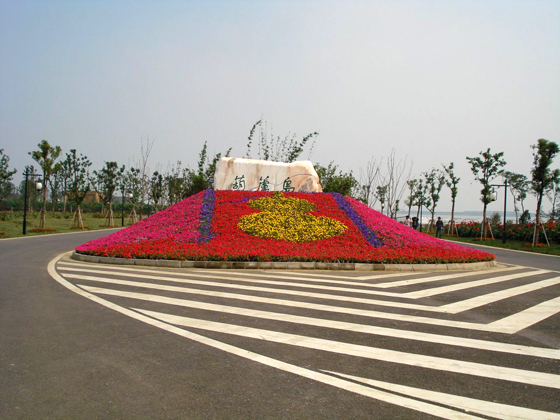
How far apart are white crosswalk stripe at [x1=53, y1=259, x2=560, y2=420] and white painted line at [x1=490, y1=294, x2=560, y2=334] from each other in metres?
0.02

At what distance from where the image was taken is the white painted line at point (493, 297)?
644cm

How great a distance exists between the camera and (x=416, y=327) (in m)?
5.28

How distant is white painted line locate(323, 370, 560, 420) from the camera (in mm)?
3031

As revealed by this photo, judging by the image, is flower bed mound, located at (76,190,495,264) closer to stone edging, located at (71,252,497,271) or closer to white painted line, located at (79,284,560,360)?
stone edging, located at (71,252,497,271)

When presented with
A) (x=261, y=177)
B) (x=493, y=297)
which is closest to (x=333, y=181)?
(x=261, y=177)

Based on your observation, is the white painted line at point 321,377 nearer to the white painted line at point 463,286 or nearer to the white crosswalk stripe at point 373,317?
the white crosswalk stripe at point 373,317

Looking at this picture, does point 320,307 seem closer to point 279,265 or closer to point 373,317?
point 373,317

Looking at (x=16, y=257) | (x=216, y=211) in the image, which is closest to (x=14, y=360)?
(x=16, y=257)

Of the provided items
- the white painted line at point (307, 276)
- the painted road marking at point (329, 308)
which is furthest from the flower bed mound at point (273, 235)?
the painted road marking at point (329, 308)

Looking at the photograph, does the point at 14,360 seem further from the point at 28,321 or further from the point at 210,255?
the point at 210,255

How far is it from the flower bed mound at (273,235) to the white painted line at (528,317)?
14.4 feet

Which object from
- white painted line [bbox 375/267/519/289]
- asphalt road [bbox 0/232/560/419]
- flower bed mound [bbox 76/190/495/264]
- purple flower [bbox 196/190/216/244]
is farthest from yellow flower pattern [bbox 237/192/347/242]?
asphalt road [bbox 0/232/560/419]

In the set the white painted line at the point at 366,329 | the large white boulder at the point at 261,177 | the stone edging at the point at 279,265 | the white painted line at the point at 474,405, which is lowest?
the white painted line at the point at 474,405

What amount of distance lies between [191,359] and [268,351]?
2.54ft
